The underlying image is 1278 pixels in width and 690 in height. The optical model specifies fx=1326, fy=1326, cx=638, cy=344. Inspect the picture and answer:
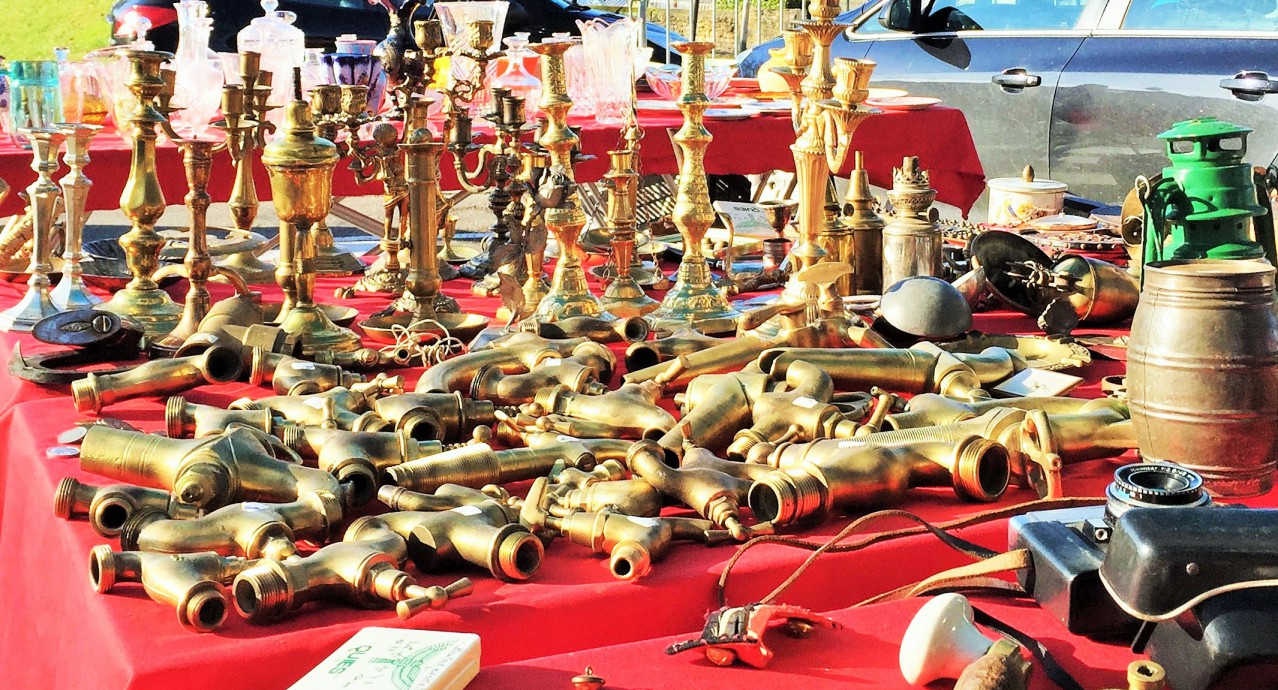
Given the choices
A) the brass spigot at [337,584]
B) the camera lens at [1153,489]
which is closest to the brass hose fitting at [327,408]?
the brass spigot at [337,584]

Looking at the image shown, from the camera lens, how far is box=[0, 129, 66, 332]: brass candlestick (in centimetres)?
251

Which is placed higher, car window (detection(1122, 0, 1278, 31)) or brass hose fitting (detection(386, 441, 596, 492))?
car window (detection(1122, 0, 1278, 31))

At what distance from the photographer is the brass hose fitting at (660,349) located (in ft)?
7.43

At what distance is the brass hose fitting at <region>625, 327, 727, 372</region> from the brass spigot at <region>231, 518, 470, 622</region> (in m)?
0.92

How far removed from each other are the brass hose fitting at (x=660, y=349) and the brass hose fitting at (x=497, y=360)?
0.09 meters

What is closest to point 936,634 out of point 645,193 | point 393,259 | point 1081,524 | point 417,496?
point 1081,524

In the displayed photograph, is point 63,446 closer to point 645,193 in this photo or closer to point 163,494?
point 163,494

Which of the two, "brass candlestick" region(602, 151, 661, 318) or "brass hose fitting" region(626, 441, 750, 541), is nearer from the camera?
"brass hose fitting" region(626, 441, 750, 541)

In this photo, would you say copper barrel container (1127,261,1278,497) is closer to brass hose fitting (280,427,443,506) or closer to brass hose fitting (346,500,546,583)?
brass hose fitting (346,500,546,583)

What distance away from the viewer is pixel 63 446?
185cm

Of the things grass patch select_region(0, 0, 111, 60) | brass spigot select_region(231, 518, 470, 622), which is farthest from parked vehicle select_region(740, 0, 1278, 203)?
grass patch select_region(0, 0, 111, 60)

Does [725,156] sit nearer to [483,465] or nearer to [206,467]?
[483,465]

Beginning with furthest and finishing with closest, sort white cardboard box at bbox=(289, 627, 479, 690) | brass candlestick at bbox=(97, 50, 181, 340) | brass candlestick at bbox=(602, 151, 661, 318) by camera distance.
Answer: brass candlestick at bbox=(602, 151, 661, 318) < brass candlestick at bbox=(97, 50, 181, 340) < white cardboard box at bbox=(289, 627, 479, 690)

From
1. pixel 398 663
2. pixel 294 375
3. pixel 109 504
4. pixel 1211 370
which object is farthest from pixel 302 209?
pixel 1211 370
